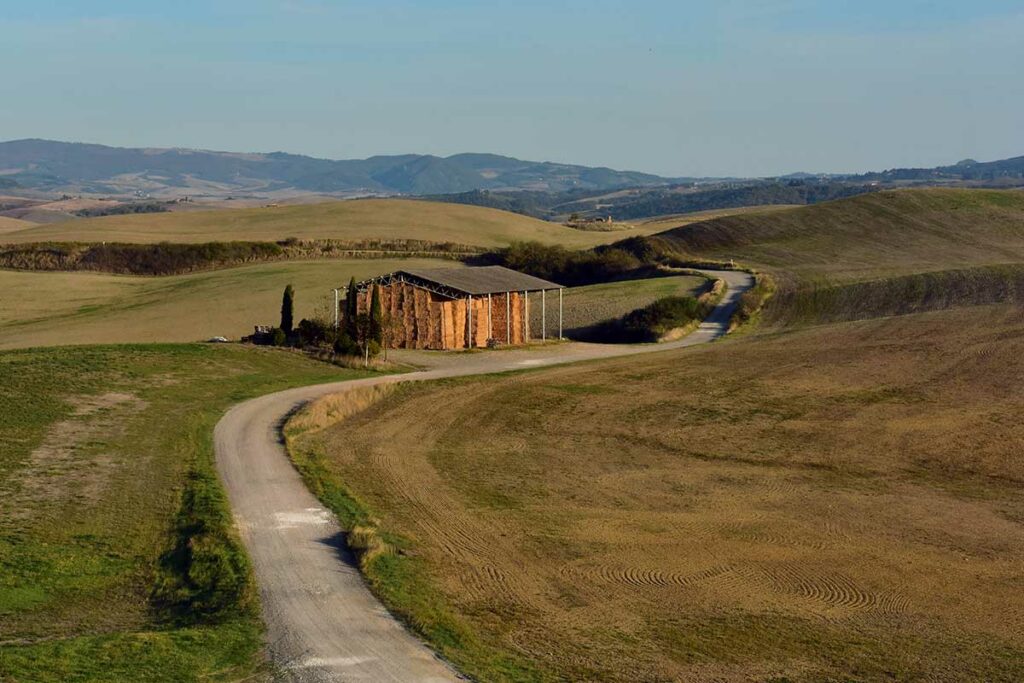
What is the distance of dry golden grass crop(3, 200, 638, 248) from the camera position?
99.9 meters

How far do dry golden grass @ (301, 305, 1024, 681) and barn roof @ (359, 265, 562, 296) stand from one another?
933 centimetres

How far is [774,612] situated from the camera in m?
18.8

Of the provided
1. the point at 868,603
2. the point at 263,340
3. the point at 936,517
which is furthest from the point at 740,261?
the point at 868,603

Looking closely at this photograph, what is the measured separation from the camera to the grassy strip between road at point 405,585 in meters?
15.6

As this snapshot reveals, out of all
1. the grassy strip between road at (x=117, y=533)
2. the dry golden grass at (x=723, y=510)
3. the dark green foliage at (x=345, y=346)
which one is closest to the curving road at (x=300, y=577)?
the grassy strip between road at (x=117, y=533)

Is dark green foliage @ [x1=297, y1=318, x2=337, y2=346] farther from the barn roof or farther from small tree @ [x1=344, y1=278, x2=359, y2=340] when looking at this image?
the barn roof

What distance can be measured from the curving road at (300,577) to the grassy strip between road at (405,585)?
0.21m

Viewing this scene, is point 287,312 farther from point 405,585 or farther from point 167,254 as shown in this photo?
point 167,254

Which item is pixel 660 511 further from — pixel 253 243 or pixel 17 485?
pixel 253 243

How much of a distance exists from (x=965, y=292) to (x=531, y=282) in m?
22.3

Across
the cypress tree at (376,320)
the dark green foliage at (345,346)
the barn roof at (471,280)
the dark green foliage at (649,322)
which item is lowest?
the dark green foliage at (649,322)

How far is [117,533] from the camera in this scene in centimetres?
2241

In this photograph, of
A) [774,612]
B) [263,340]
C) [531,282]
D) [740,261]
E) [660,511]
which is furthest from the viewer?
[740,261]

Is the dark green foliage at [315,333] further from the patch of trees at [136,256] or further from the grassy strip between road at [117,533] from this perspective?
the patch of trees at [136,256]
